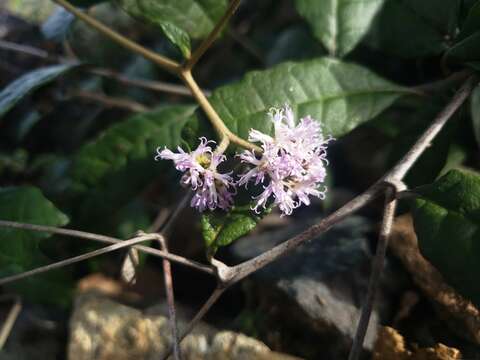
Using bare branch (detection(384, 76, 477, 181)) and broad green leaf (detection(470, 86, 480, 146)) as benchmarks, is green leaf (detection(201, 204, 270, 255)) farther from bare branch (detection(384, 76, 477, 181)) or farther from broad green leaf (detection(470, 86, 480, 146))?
broad green leaf (detection(470, 86, 480, 146))

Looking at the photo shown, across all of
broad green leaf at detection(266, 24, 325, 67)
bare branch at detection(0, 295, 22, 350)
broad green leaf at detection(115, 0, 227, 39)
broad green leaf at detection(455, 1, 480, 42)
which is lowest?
bare branch at detection(0, 295, 22, 350)

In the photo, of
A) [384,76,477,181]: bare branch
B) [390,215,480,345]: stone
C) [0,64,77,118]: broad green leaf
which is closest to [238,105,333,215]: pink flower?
[384,76,477,181]: bare branch

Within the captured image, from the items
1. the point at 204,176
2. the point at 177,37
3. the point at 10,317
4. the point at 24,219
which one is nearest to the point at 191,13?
the point at 177,37

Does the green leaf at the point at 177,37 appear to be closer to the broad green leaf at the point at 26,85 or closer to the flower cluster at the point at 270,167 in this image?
the flower cluster at the point at 270,167

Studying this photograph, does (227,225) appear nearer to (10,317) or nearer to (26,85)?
(26,85)

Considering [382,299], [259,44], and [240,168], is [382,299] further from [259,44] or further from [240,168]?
[259,44]

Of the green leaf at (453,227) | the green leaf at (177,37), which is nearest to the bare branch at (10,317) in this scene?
the green leaf at (177,37)
